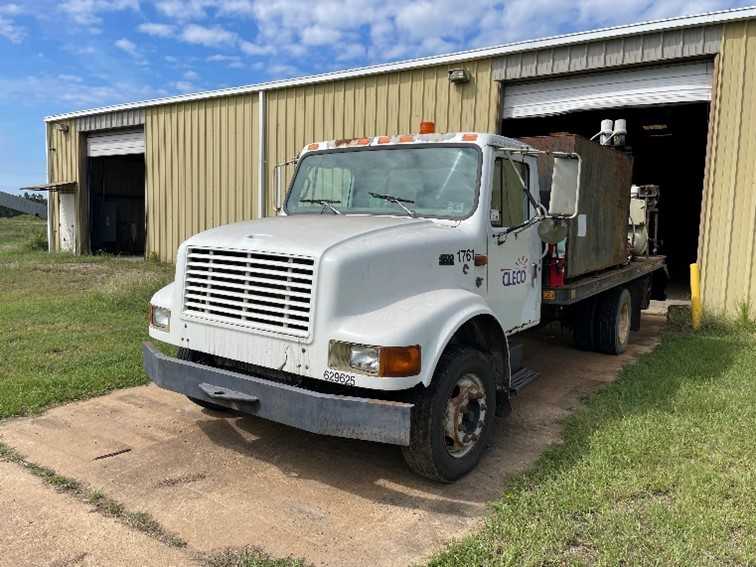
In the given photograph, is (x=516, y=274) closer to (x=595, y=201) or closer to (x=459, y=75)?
(x=595, y=201)

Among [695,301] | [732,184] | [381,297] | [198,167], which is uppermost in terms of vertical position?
[198,167]

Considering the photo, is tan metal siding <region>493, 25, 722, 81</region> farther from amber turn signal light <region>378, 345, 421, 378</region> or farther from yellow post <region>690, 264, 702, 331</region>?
amber turn signal light <region>378, 345, 421, 378</region>

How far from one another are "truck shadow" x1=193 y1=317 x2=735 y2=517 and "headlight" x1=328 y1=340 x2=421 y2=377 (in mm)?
861

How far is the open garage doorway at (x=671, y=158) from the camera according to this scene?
14.8 m

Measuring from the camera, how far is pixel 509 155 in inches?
184

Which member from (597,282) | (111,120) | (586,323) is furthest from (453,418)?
(111,120)

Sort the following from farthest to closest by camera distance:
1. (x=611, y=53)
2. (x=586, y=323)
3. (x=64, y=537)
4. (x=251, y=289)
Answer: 1. (x=611, y=53)
2. (x=586, y=323)
3. (x=251, y=289)
4. (x=64, y=537)

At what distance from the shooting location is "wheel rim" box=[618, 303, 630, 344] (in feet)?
25.0

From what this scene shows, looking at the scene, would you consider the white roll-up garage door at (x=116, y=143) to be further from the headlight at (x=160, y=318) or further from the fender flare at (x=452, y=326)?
the fender flare at (x=452, y=326)

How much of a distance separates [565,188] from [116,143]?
58.0 feet

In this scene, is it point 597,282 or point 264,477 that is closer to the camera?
point 264,477

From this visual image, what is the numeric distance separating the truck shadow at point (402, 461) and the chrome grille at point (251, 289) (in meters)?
1.05

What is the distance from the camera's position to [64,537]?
314cm

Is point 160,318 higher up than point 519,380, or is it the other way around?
point 160,318
